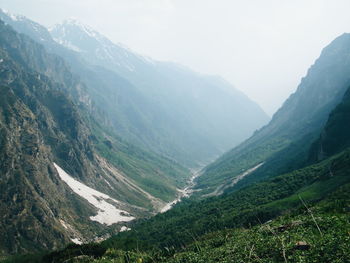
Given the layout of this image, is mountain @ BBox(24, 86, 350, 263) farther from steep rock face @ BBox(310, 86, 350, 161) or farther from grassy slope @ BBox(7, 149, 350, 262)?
steep rock face @ BBox(310, 86, 350, 161)

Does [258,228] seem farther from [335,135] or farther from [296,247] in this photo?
[335,135]

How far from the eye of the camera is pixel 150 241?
15325 cm

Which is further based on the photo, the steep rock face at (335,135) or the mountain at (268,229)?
the steep rock face at (335,135)

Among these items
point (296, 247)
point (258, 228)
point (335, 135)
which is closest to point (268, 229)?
point (258, 228)

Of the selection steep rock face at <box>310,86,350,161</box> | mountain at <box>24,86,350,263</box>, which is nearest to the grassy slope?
mountain at <box>24,86,350,263</box>

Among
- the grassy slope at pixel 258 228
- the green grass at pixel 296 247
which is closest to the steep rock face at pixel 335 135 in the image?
the grassy slope at pixel 258 228

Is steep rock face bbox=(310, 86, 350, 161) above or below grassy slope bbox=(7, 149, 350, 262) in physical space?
above

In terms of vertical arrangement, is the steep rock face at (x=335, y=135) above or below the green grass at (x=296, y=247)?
above

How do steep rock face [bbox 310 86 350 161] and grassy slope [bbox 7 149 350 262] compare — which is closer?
grassy slope [bbox 7 149 350 262]

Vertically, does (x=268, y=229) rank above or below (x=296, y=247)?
below

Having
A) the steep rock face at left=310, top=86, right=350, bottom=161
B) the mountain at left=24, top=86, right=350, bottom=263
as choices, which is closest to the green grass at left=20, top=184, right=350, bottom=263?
the mountain at left=24, top=86, right=350, bottom=263

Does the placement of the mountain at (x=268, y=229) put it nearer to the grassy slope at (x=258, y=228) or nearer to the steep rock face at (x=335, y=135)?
the grassy slope at (x=258, y=228)

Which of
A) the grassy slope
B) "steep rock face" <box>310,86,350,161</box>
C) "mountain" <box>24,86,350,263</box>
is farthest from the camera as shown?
"steep rock face" <box>310,86,350,161</box>

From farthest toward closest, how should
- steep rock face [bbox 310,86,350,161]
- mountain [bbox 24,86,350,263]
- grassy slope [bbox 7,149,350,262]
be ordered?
steep rock face [bbox 310,86,350,161] → grassy slope [bbox 7,149,350,262] → mountain [bbox 24,86,350,263]
